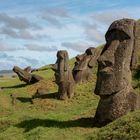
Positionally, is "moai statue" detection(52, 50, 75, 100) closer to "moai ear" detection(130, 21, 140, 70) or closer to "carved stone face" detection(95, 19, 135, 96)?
"carved stone face" detection(95, 19, 135, 96)

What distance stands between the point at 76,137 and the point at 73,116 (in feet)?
15.4

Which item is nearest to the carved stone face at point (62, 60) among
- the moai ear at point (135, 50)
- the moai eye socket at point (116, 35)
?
the moai eye socket at point (116, 35)

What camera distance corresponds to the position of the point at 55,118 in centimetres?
2162

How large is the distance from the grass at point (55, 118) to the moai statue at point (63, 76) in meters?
0.57

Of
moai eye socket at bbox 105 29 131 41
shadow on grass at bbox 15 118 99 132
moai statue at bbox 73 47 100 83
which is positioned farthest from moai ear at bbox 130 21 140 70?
moai statue at bbox 73 47 100 83

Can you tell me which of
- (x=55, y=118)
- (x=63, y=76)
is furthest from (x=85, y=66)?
(x=55, y=118)

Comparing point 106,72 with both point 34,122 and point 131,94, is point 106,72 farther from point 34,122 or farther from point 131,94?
→ point 34,122

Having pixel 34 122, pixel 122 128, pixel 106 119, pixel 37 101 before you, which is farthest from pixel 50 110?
pixel 122 128

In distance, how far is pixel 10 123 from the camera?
22.2 m

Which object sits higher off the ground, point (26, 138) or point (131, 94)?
point (131, 94)

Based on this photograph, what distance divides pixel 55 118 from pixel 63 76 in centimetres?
912

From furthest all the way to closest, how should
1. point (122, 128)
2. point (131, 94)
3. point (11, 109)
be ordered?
point (11, 109), point (131, 94), point (122, 128)

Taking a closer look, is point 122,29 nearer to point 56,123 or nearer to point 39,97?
point 56,123

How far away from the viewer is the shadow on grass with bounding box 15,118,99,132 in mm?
19423
